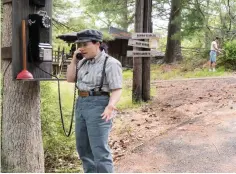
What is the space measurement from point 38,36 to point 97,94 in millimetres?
845

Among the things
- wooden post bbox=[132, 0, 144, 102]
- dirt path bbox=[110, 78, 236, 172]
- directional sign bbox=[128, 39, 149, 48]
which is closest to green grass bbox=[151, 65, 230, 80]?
dirt path bbox=[110, 78, 236, 172]

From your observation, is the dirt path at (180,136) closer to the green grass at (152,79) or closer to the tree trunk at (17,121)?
the green grass at (152,79)

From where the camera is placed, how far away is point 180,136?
18.5 feet

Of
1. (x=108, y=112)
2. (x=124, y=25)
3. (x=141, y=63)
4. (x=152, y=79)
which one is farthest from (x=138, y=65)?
(x=124, y=25)

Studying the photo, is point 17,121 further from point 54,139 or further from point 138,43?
point 138,43

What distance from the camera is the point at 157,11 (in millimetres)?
19531

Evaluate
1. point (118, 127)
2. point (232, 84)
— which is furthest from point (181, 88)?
point (118, 127)

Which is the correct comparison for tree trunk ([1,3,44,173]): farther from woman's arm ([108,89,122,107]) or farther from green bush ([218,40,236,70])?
green bush ([218,40,236,70])

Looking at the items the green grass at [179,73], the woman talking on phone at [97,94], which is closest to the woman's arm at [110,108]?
the woman talking on phone at [97,94]

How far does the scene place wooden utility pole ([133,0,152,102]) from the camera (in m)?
9.81

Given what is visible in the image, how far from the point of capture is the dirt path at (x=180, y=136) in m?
4.61

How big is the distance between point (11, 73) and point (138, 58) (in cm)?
675

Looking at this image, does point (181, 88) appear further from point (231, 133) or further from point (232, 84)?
point (231, 133)

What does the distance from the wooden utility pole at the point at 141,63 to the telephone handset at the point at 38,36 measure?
6517 mm
